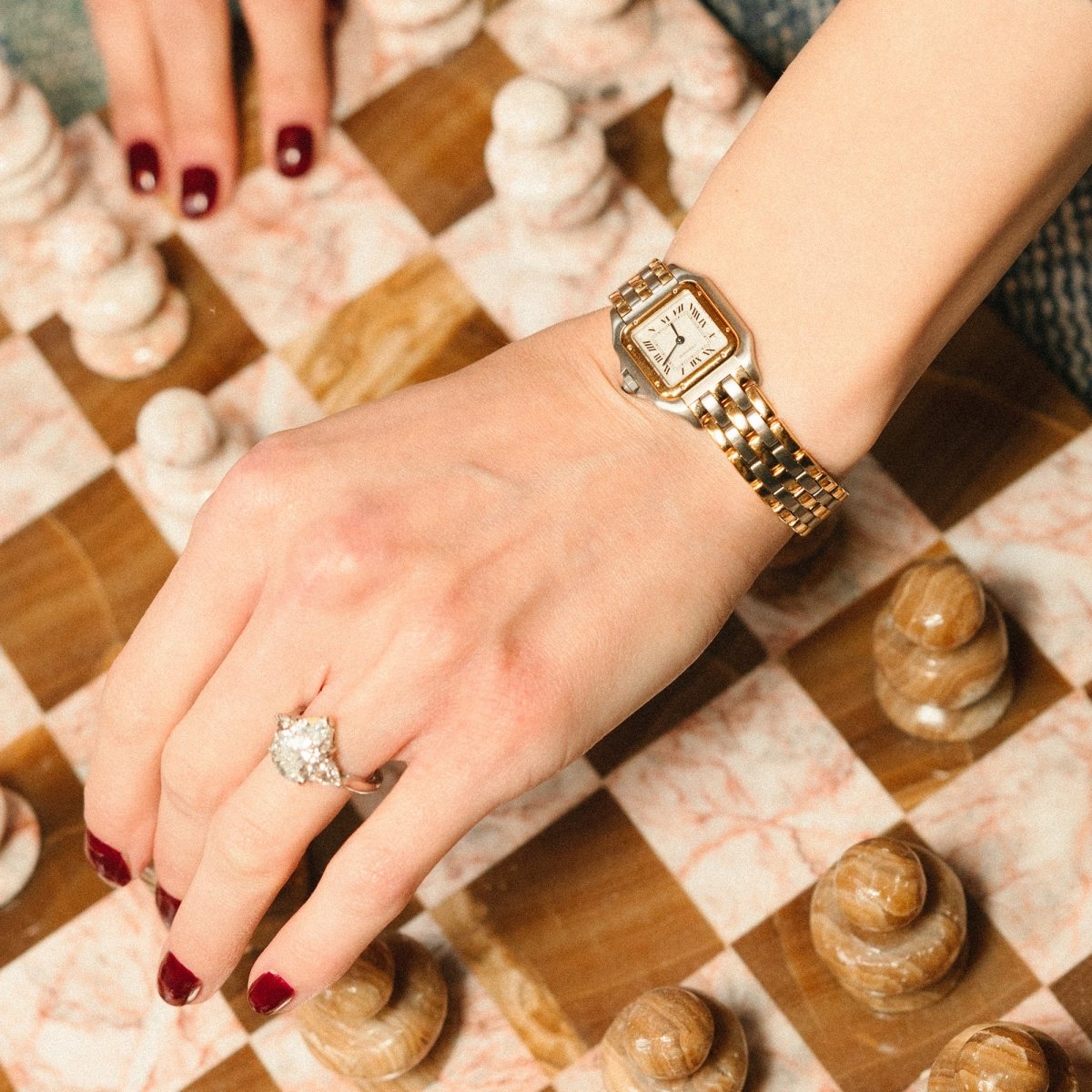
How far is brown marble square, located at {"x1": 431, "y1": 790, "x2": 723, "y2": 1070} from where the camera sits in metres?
1.16

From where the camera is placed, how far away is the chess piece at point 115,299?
136 centimetres

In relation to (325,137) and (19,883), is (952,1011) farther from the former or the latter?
(325,137)

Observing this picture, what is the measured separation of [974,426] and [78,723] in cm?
88

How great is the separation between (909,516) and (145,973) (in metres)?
0.79

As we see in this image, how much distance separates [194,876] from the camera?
3.58ft

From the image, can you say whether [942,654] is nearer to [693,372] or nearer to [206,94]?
[693,372]

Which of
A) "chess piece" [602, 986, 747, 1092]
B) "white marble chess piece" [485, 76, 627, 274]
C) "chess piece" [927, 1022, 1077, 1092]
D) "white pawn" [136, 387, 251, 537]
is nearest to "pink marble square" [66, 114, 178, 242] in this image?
"white pawn" [136, 387, 251, 537]

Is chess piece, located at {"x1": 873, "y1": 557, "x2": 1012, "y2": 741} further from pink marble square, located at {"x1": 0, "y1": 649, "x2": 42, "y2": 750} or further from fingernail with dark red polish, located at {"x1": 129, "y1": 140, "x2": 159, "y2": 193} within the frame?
fingernail with dark red polish, located at {"x1": 129, "y1": 140, "x2": 159, "y2": 193}

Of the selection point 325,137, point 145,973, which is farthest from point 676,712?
point 325,137

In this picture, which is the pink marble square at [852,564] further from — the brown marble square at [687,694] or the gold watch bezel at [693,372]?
the gold watch bezel at [693,372]

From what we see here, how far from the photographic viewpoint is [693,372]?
1044 millimetres

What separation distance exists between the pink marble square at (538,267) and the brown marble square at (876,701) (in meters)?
0.41

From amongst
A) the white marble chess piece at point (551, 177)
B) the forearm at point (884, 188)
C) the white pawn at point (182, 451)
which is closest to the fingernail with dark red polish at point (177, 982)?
the white pawn at point (182, 451)

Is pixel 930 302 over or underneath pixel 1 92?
underneath
